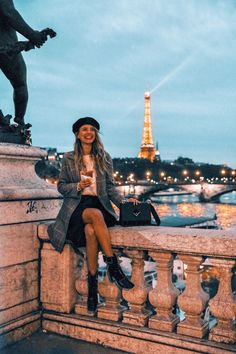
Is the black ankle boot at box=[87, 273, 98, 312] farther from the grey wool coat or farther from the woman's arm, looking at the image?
the woman's arm

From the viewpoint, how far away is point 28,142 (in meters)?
4.68

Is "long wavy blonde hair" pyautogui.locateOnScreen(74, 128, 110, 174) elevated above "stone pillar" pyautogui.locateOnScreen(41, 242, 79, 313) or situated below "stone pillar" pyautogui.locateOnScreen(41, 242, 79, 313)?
above

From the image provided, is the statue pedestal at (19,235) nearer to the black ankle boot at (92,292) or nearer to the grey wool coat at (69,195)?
the grey wool coat at (69,195)

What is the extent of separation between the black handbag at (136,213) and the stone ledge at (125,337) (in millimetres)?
868

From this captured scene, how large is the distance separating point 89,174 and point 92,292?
3.40 ft

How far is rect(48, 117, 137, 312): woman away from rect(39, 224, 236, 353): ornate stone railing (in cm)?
15

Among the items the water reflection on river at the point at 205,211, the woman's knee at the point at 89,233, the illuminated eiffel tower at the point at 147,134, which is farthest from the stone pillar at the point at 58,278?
the illuminated eiffel tower at the point at 147,134

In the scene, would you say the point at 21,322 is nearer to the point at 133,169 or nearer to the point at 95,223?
the point at 95,223

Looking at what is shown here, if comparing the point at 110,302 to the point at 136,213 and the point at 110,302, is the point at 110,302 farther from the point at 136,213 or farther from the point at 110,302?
the point at 136,213

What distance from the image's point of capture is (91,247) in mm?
3930

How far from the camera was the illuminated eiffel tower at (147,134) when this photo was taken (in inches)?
4788

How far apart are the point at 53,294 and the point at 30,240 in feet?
1.79

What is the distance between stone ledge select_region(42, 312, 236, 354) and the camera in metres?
3.55

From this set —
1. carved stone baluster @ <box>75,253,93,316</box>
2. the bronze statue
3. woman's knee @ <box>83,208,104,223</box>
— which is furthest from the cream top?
the bronze statue
